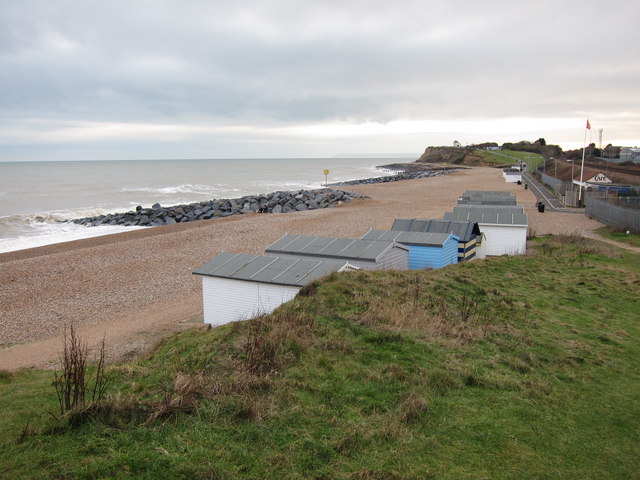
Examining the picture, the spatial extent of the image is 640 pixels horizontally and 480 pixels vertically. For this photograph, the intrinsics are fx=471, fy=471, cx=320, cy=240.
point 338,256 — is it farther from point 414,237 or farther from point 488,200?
point 488,200

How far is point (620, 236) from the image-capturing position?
26.1 meters

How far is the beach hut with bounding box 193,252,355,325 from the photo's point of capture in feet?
38.8

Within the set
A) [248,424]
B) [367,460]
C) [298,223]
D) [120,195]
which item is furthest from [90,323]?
[120,195]

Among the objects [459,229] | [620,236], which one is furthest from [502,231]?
[620,236]

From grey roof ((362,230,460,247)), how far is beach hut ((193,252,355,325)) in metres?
4.44

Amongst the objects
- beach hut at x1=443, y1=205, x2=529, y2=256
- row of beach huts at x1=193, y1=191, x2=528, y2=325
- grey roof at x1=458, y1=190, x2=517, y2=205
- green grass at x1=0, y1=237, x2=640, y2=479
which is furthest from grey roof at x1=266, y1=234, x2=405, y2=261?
grey roof at x1=458, y1=190, x2=517, y2=205

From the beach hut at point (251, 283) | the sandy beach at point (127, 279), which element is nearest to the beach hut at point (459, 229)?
the beach hut at point (251, 283)

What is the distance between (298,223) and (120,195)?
142 feet

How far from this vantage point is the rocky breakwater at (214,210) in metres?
41.8

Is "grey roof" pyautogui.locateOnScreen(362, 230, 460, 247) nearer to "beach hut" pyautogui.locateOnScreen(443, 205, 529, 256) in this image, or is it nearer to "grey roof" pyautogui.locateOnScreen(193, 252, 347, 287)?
"beach hut" pyautogui.locateOnScreen(443, 205, 529, 256)

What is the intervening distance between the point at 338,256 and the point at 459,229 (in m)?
7.20

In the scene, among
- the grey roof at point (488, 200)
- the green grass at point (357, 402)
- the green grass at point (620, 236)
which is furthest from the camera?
the grey roof at point (488, 200)

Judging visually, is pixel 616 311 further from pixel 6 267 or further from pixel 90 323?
pixel 6 267

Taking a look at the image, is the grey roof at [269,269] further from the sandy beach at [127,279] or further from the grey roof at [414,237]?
the grey roof at [414,237]
